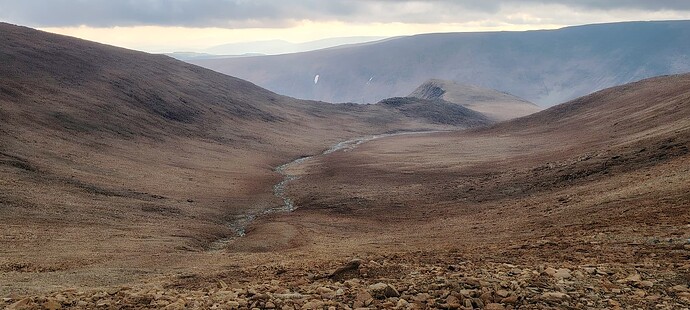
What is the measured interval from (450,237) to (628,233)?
920 centimetres

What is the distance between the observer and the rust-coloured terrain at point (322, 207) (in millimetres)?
11289

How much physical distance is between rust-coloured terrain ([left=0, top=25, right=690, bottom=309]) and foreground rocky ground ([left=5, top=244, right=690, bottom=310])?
0.06 metres

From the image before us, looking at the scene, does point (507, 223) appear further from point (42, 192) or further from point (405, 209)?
point (42, 192)

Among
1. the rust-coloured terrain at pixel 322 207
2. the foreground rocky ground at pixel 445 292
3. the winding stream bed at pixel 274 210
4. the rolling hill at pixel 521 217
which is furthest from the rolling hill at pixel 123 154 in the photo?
the foreground rocky ground at pixel 445 292

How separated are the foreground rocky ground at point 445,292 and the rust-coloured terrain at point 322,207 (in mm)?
57

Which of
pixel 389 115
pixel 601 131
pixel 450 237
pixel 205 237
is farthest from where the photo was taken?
pixel 389 115

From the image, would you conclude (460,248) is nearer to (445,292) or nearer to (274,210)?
(445,292)

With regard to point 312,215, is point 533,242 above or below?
above

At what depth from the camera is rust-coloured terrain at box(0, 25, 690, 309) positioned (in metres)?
11.3

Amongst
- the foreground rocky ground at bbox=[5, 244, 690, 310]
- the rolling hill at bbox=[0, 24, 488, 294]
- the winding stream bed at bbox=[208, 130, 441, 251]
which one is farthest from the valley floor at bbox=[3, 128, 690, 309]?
the rolling hill at bbox=[0, 24, 488, 294]

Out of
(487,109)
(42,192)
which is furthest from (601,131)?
(487,109)

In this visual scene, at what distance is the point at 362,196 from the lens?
141 ft

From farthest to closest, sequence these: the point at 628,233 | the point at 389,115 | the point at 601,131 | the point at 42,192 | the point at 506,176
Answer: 1. the point at 389,115
2. the point at 601,131
3. the point at 506,176
4. the point at 42,192
5. the point at 628,233

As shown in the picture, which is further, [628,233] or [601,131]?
[601,131]
